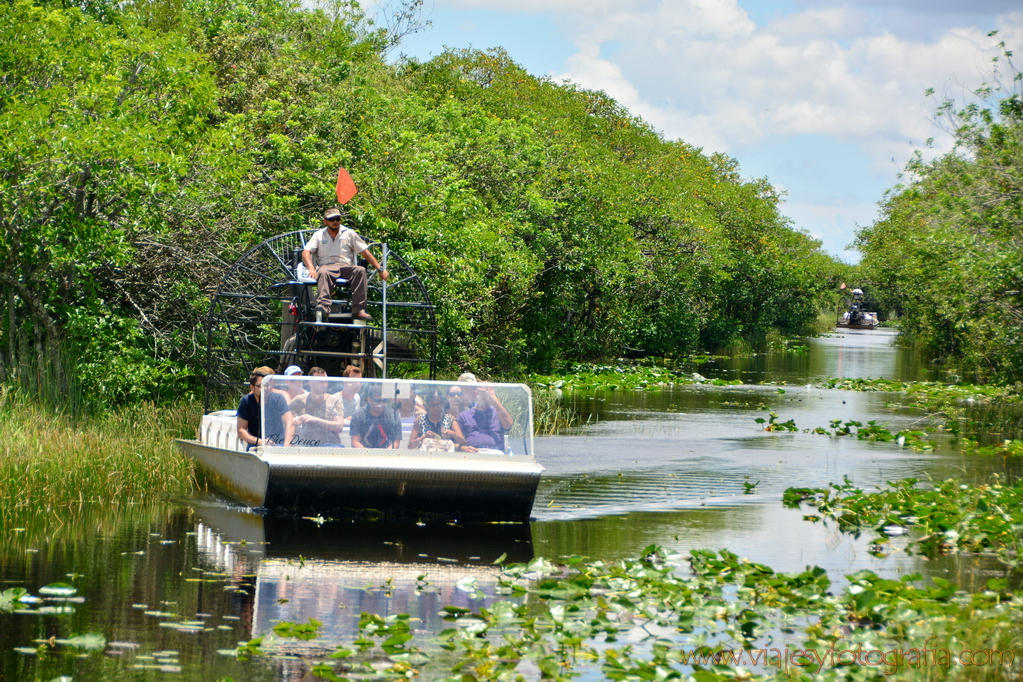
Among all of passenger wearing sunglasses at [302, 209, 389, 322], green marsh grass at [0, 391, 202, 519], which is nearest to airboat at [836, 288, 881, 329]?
passenger wearing sunglasses at [302, 209, 389, 322]

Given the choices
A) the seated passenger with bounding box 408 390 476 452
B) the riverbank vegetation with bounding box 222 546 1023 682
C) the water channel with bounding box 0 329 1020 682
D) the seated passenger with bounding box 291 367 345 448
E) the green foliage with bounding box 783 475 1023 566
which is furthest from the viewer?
the seated passenger with bounding box 408 390 476 452

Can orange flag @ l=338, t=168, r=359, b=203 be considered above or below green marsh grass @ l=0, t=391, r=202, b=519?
above

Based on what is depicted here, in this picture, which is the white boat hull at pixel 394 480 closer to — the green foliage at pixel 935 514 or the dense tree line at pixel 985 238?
the green foliage at pixel 935 514

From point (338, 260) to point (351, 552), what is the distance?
18.8 ft

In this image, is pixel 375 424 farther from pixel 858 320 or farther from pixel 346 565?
pixel 858 320

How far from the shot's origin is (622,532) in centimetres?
1311

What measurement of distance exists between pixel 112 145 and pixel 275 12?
14.2 metres

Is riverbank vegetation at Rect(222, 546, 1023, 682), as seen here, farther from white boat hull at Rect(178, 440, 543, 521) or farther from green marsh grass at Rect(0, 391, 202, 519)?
green marsh grass at Rect(0, 391, 202, 519)

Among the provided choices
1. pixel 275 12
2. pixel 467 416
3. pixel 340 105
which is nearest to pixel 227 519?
pixel 467 416

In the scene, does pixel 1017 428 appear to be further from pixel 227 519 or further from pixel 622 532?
pixel 227 519

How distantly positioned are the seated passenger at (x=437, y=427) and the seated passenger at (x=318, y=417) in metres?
0.86

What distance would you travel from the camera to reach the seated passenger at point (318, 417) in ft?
42.5

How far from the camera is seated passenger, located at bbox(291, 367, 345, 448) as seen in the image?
1297 cm

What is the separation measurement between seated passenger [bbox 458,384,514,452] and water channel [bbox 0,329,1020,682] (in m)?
1.00
